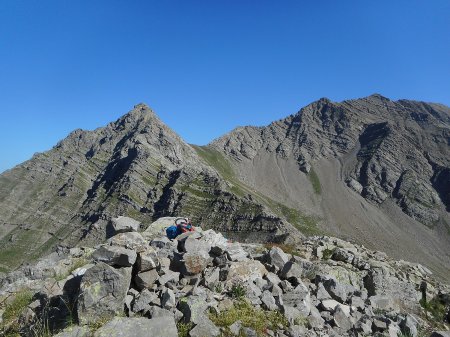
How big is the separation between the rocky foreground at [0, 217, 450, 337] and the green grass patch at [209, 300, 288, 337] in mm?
36

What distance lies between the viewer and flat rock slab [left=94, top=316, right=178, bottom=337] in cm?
954

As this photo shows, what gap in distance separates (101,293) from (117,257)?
1.84 meters

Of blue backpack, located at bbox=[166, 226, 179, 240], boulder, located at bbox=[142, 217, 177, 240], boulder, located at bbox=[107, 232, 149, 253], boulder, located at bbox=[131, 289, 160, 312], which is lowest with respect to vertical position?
boulder, located at bbox=[131, 289, 160, 312]

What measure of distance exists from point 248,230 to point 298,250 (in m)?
172

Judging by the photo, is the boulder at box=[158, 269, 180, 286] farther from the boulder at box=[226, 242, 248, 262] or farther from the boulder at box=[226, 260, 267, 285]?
the boulder at box=[226, 242, 248, 262]

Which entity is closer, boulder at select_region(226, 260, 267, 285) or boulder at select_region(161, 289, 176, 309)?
boulder at select_region(161, 289, 176, 309)

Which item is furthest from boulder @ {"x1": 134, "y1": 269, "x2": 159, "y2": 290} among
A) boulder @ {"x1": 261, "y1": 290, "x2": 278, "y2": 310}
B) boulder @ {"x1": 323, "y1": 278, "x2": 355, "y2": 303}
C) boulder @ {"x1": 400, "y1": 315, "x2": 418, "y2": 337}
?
boulder @ {"x1": 400, "y1": 315, "x2": 418, "y2": 337}

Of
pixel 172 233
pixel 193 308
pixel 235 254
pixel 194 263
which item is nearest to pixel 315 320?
pixel 193 308

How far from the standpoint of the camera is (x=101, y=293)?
35.7 ft

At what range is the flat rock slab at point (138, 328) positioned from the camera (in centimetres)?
954

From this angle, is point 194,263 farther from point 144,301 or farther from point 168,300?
point 144,301

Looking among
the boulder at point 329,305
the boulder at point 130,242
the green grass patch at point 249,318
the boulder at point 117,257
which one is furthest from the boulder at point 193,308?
the boulder at point 329,305

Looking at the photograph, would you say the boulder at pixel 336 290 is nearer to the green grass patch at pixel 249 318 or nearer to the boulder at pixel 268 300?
the boulder at pixel 268 300

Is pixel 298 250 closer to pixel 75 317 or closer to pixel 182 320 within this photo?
pixel 182 320
